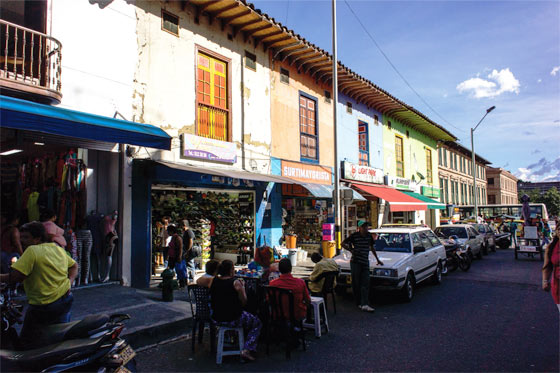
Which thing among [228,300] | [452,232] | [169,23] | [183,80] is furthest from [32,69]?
[452,232]

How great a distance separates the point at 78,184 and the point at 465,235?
525 inches

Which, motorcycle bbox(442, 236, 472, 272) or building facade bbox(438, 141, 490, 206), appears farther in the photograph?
building facade bbox(438, 141, 490, 206)

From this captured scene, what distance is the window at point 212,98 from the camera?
36.3 feet

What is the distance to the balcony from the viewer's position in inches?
275

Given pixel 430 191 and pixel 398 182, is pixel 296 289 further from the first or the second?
pixel 430 191

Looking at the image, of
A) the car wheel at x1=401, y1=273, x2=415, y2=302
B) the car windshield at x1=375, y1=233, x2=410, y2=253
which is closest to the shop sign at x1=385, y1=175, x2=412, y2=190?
the car windshield at x1=375, y1=233, x2=410, y2=253

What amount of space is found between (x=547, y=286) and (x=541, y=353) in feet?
3.23

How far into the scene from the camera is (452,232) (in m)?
15.3

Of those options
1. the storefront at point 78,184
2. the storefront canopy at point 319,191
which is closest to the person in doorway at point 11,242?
the storefront at point 78,184

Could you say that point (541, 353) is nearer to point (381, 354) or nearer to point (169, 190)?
point (381, 354)

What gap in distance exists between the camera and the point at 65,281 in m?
4.09

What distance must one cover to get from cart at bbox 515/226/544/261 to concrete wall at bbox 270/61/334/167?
819cm

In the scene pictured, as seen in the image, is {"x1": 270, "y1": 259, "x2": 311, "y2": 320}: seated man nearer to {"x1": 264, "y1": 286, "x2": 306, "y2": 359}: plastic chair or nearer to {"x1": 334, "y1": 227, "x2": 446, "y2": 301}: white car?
{"x1": 264, "y1": 286, "x2": 306, "y2": 359}: plastic chair

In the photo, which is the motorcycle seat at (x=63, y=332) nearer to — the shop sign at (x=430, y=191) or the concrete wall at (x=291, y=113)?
the concrete wall at (x=291, y=113)
